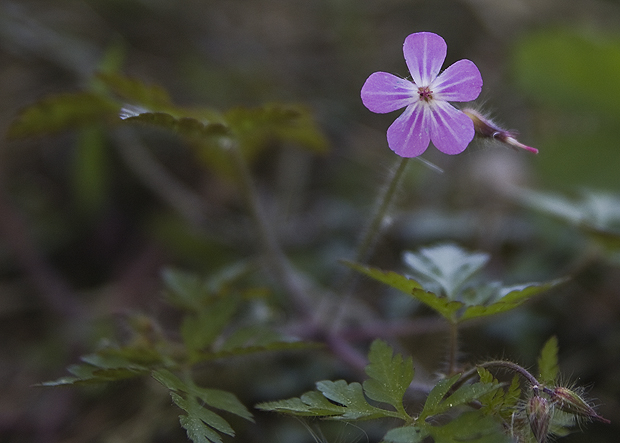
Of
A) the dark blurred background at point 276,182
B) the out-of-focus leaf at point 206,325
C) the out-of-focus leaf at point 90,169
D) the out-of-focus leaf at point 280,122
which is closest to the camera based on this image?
the out-of-focus leaf at point 206,325

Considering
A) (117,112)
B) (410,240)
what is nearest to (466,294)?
(410,240)

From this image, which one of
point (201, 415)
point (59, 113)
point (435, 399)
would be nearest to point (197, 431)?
point (201, 415)

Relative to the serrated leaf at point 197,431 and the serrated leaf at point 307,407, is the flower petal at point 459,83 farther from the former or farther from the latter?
the serrated leaf at point 197,431

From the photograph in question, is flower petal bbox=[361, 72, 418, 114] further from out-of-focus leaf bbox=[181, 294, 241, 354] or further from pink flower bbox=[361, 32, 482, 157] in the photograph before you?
out-of-focus leaf bbox=[181, 294, 241, 354]

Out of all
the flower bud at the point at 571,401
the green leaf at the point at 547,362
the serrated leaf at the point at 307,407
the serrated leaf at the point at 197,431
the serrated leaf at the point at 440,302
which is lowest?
the serrated leaf at the point at 197,431

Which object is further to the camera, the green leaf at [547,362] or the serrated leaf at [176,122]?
the serrated leaf at [176,122]

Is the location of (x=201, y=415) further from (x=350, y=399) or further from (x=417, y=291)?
(x=417, y=291)

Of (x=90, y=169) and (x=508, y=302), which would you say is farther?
(x=90, y=169)

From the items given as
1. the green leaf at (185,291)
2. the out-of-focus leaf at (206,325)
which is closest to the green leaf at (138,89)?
the green leaf at (185,291)
